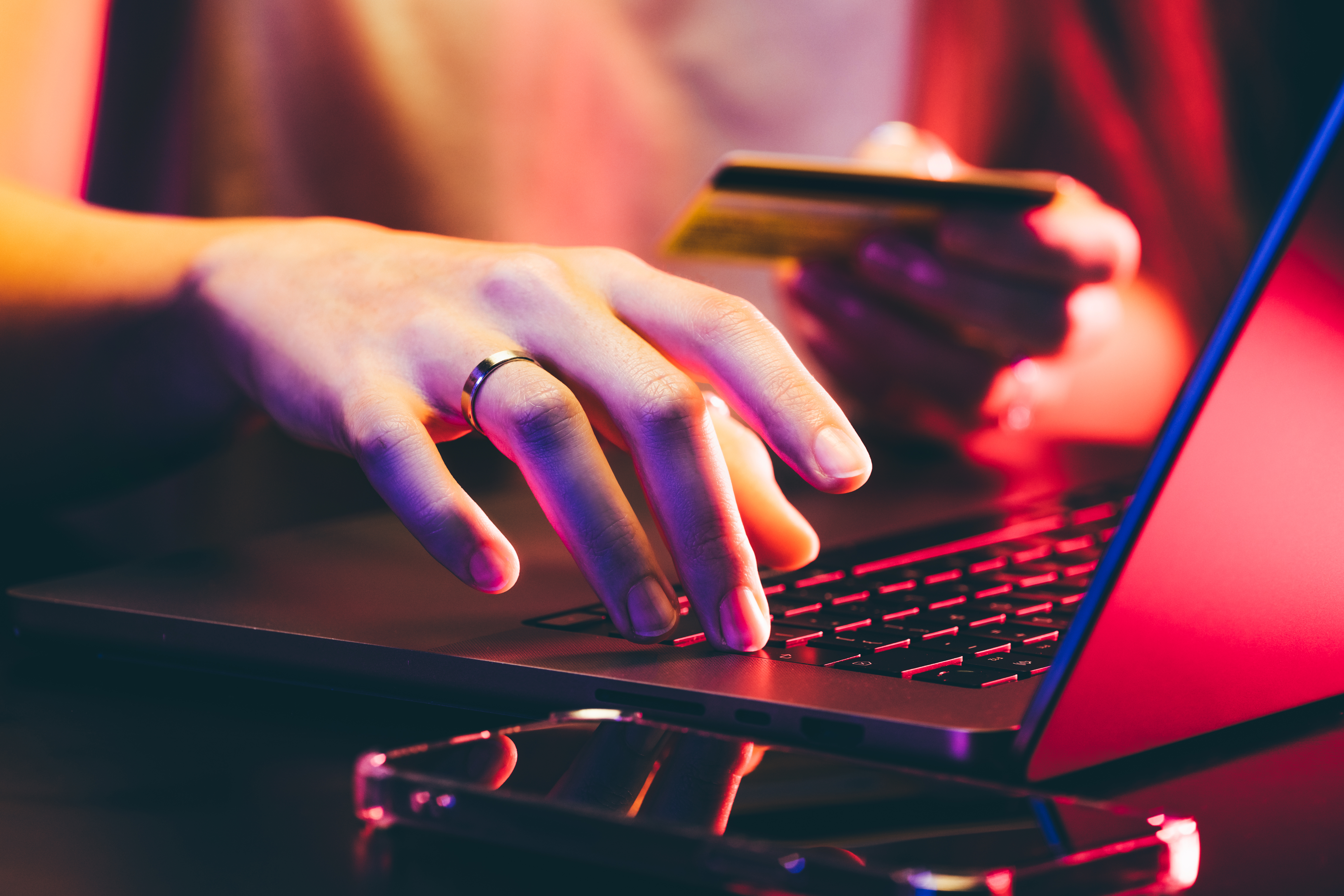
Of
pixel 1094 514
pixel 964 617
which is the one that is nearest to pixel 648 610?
pixel 964 617

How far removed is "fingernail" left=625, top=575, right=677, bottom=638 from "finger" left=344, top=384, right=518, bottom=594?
5cm

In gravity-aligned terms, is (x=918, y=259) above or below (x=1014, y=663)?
above

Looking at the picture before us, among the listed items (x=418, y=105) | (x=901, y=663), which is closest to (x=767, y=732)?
(x=901, y=663)

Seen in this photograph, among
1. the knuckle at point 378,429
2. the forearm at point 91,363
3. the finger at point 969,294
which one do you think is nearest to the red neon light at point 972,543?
the knuckle at point 378,429

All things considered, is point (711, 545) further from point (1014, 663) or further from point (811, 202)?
point (811, 202)

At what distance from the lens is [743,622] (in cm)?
42

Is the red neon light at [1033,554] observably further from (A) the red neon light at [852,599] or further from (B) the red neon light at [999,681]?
(B) the red neon light at [999,681]

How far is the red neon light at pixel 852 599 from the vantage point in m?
0.50

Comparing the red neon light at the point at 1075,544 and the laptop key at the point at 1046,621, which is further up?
the red neon light at the point at 1075,544

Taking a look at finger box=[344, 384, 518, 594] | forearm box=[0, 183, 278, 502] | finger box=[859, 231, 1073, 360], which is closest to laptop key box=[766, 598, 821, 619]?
finger box=[344, 384, 518, 594]

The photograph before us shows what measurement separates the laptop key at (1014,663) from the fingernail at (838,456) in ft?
0.27

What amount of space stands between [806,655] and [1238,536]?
15cm

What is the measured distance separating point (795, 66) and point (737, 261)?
107 cm

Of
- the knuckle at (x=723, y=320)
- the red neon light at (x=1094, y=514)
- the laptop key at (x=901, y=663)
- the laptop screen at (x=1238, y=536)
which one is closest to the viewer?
the laptop screen at (x=1238, y=536)
